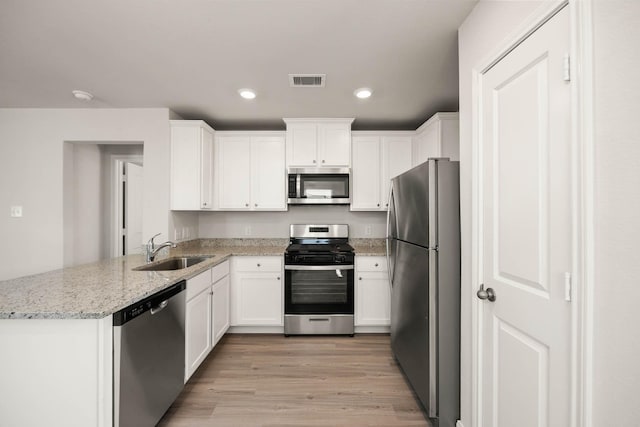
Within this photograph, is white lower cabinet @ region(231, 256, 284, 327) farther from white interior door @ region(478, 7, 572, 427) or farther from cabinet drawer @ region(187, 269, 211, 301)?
white interior door @ region(478, 7, 572, 427)

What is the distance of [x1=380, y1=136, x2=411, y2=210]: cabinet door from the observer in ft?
10.9

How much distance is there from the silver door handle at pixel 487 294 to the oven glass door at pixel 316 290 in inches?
66.2

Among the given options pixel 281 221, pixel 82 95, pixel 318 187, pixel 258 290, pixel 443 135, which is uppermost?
pixel 82 95

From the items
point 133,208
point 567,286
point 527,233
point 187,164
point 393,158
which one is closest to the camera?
point 567,286

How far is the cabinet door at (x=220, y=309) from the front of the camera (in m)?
2.55

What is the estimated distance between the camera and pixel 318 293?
2975mm

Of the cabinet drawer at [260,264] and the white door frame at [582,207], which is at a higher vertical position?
the white door frame at [582,207]

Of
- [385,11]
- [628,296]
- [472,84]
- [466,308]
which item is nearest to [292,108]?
[385,11]

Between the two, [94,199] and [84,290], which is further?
[94,199]

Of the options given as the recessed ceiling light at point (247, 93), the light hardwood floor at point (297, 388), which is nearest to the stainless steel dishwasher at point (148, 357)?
the light hardwood floor at point (297, 388)

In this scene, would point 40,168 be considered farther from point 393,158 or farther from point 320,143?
point 393,158

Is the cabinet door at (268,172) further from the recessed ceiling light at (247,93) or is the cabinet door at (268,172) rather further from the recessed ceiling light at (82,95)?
the recessed ceiling light at (82,95)

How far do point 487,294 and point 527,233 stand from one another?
390 millimetres

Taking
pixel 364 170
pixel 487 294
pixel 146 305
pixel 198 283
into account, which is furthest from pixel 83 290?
pixel 364 170
